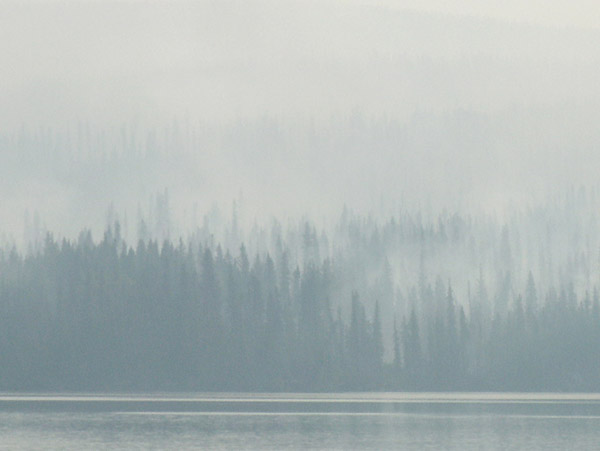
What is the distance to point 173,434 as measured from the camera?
114688 millimetres

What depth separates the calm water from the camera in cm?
10175

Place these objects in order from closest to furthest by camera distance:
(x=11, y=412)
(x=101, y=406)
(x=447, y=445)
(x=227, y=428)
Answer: (x=447, y=445), (x=227, y=428), (x=11, y=412), (x=101, y=406)

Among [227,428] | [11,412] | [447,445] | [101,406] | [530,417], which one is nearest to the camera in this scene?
[447,445]

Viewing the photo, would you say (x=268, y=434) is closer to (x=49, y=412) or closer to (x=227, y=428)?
(x=227, y=428)

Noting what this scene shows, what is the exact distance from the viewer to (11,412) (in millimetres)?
157375

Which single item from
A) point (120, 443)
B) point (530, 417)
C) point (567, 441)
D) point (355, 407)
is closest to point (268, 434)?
point (120, 443)

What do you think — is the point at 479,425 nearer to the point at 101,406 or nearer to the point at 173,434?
the point at 173,434

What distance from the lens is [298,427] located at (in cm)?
12612

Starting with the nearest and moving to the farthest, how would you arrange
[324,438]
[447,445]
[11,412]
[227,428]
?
[447,445] → [324,438] → [227,428] → [11,412]

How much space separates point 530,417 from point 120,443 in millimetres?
61000

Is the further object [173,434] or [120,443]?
[173,434]

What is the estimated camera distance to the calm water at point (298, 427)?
10175 centimetres

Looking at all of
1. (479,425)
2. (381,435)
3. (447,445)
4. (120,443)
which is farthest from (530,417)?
(120,443)

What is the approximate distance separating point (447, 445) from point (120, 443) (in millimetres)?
26973
